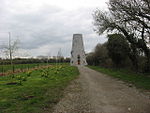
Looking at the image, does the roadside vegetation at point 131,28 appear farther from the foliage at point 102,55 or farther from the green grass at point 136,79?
the foliage at point 102,55

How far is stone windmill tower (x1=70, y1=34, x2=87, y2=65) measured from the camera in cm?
7144

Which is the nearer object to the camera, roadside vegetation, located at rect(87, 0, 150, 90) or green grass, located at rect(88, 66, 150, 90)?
green grass, located at rect(88, 66, 150, 90)

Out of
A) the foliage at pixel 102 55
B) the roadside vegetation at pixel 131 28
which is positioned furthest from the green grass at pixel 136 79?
the foliage at pixel 102 55

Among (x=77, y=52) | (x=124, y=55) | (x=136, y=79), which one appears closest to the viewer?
(x=136, y=79)

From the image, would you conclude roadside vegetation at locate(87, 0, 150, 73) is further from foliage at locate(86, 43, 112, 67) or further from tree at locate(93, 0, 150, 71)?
foliage at locate(86, 43, 112, 67)

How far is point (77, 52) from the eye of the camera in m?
71.9

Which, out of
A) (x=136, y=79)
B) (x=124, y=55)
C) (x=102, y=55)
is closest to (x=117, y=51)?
(x=124, y=55)

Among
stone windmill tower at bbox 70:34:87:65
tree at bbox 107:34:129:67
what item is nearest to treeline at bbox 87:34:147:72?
tree at bbox 107:34:129:67

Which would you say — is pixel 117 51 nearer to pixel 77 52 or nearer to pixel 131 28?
pixel 131 28

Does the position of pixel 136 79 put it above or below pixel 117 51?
below

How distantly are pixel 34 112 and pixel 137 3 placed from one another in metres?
14.2

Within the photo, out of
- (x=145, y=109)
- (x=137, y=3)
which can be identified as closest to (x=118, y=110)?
(x=145, y=109)

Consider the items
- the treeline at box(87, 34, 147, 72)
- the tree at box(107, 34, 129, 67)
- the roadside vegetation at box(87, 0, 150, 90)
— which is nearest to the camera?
the roadside vegetation at box(87, 0, 150, 90)

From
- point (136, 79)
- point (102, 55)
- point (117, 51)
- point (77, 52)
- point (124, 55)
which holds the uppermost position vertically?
point (77, 52)
